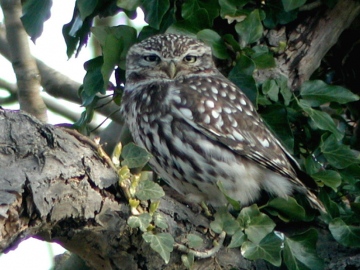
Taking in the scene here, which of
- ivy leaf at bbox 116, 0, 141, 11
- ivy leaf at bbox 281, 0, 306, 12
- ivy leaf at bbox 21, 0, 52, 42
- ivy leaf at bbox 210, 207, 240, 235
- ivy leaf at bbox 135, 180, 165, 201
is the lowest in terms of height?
ivy leaf at bbox 210, 207, 240, 235

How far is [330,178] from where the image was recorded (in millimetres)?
3357

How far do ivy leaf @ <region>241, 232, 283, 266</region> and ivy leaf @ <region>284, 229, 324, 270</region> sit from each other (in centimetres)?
9

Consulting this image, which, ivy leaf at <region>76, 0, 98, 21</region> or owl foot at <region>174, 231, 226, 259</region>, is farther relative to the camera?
ivy leaf at <region>76, 0, 98, 21</region>

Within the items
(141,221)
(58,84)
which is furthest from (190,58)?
(141,221)

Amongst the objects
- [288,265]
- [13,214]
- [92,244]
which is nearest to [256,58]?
[288,265]

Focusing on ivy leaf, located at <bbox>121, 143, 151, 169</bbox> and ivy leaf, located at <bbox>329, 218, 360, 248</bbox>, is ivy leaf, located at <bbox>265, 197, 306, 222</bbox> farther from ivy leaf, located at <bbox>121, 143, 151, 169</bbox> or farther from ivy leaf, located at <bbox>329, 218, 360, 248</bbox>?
ivy leaf, located at <bbox>121, 143, 151, 169</bbox>

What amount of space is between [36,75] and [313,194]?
1.55m

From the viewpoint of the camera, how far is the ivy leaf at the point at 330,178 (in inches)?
132

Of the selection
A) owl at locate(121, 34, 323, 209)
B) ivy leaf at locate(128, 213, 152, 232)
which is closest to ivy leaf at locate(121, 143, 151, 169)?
ivy leaf at locate(128, 213, 152, 232)

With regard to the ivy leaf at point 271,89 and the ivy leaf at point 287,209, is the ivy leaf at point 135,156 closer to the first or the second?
the ivy leaf at point 287,209

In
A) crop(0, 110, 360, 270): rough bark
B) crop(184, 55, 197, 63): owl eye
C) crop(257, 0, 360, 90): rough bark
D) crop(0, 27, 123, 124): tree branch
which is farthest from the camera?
crop(0, 27, 123, 124): tree branch

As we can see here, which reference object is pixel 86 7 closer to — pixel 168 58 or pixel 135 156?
pixel 168 58

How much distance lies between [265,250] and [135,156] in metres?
0.62

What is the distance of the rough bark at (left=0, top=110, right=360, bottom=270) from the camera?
8.08ft
